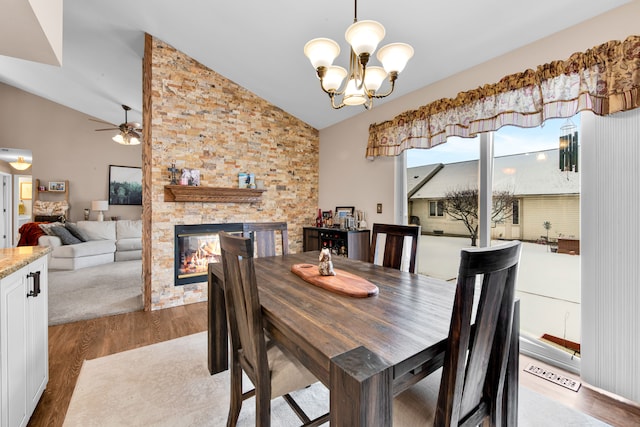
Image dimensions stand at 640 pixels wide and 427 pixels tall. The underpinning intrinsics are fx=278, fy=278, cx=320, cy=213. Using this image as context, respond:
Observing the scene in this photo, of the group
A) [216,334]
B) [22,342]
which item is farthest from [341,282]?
[22,342]

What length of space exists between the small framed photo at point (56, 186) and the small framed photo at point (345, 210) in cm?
665

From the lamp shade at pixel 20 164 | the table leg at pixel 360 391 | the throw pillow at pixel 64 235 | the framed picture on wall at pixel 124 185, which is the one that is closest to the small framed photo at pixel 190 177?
the table leg at pixel 360 391

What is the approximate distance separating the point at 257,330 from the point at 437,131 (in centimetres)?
259

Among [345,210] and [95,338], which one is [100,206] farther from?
[345,210]

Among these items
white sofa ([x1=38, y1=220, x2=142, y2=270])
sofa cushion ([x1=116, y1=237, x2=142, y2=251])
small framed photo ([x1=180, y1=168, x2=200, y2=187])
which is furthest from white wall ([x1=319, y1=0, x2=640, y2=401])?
white sofa ([x1=38, y1=220, x2=142, y2=270])

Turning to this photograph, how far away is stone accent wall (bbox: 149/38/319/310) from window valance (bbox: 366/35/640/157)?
6.94ft

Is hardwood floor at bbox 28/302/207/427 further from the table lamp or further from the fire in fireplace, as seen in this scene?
the table lamp

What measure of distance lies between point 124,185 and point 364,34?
7.90m

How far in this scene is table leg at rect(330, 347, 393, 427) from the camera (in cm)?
73

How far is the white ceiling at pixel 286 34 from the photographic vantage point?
2113 millimetres

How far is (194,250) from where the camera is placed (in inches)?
145

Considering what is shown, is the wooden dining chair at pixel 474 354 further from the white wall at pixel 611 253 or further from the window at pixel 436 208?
the window at pixel 436 208

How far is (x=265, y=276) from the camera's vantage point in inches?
70.1

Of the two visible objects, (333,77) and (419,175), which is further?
(419,175)
